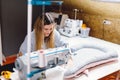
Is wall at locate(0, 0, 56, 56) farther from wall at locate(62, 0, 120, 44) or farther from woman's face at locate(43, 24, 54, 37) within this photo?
woman's face at locate(43, 24, 54, 37)

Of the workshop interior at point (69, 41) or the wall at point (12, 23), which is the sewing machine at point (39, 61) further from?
the wall at point (12, 23)

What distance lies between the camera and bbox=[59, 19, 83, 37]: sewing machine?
252cm

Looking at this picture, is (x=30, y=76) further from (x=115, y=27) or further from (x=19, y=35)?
(x=19, y=35)

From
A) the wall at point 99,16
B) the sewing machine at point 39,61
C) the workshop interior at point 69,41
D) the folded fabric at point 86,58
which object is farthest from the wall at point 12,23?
the sewing machine at point 39,61

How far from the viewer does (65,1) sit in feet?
9.88

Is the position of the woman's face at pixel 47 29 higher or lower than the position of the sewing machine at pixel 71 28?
higher

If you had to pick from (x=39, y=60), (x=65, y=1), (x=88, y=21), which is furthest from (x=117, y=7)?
(x=39, y=60)

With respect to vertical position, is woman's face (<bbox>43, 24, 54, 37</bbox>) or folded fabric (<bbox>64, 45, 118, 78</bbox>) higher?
woman's face (<bbox>43, 24, 54, 37</bbox>)

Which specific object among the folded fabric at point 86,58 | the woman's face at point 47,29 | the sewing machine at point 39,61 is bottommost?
the folded fabric at point 86,58

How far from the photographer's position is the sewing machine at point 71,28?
2521 millimetres

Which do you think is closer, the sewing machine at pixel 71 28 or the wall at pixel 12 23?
the sewing machine at pixel 71 28

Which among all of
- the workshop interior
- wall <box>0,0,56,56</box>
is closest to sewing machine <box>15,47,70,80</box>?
the workshop interior

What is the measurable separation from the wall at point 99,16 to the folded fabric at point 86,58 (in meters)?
0.64

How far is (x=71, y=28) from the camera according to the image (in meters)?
2.52
